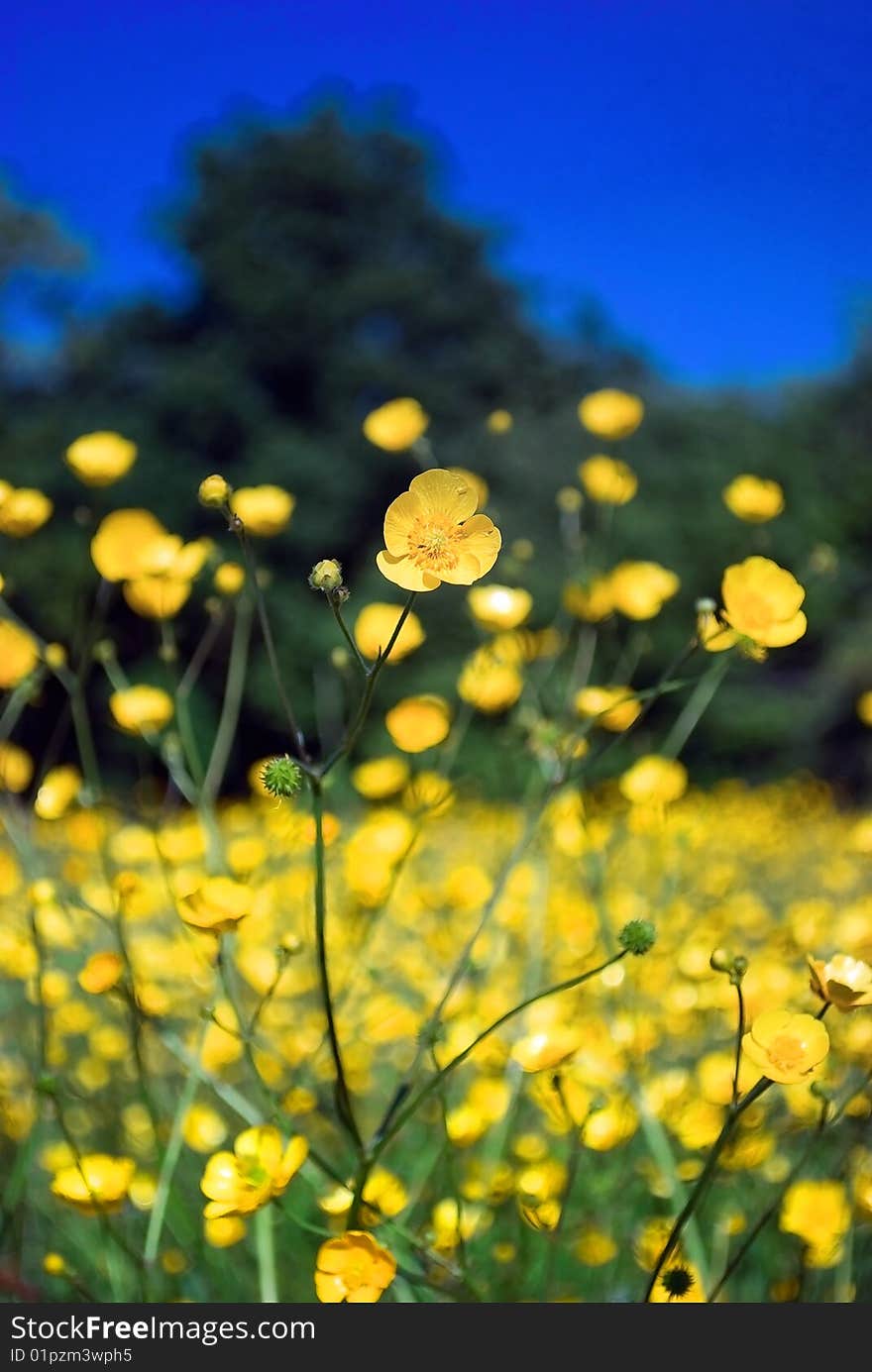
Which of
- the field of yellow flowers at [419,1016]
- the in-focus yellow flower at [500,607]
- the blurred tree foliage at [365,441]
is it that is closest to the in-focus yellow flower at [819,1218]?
the field of yellow flowers at [419,1016]

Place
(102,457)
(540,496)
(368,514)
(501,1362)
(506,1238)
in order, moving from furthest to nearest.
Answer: (368,514), (540,496), (506,1238), (102,457), (501,1362)

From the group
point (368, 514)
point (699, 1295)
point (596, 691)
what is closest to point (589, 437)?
point (368, 514)

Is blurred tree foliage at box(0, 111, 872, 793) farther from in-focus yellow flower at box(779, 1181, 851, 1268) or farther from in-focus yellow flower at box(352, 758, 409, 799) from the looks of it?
in-focus yellow flower at box(779, 1181, 851, 1268)

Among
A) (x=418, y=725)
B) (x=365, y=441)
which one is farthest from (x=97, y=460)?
(x=365, y=441)

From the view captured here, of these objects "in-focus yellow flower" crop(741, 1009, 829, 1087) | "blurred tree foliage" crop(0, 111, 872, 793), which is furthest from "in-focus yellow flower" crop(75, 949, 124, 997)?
"blurred tree foliage" crop(0, 111, 872, 793)

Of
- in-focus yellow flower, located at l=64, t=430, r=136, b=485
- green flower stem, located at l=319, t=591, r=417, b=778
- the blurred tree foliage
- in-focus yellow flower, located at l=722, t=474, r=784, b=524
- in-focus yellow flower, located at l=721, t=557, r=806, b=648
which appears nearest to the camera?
green flower stem, located at l=319, t=591, r=417, b=778

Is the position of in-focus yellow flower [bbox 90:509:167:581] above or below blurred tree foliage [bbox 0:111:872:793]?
below

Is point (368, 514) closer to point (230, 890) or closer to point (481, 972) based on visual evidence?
point (481, 972)
